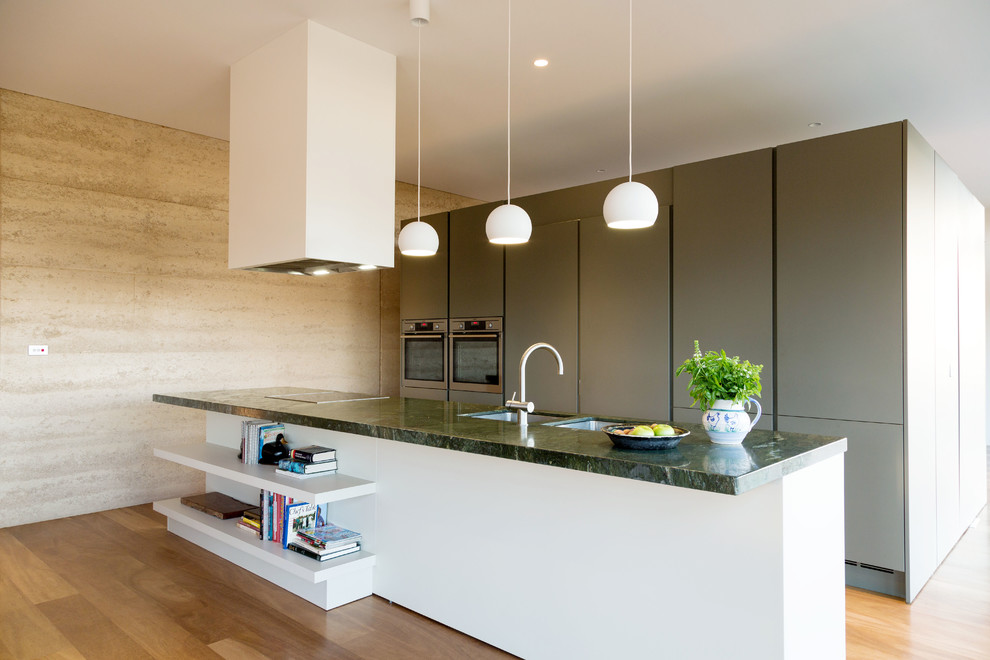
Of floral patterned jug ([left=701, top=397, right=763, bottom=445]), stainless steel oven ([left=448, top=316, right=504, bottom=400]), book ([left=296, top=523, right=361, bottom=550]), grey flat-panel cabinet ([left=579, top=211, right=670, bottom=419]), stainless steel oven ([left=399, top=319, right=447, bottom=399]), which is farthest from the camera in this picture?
stainless steel oven ([left=399, top=319, right=447, bottom=399])

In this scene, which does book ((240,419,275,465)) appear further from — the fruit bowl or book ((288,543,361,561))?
the fruit bowl

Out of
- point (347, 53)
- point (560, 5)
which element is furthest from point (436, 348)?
point (560, 5)

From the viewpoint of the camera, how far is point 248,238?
11.8 feet

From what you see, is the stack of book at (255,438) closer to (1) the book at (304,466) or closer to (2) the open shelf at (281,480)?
(2) the open shelf at (281,480)

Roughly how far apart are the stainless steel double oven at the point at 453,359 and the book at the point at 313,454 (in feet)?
6.13

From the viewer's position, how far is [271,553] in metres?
2.86

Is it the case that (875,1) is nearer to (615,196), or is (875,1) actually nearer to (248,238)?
(615,196)

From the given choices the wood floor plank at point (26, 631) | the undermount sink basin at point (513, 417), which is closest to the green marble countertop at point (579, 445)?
the undermount sink basin at point (513, 417)

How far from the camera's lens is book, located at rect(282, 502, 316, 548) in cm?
292

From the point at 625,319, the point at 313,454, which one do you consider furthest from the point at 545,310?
the point at 313,454

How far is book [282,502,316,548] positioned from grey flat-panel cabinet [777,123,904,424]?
2470 mm

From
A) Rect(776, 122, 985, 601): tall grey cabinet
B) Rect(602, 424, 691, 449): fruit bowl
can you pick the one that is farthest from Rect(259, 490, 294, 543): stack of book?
Rect(776, 122, 985, 601): tall grey cabinet

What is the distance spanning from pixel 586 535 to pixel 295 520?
148 cm

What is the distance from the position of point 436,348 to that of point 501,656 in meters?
3.12
